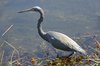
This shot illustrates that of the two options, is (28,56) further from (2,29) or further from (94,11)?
(94,11)

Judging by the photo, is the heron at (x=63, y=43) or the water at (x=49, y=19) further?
the water at (x=49, y=19)

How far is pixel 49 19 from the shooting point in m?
9.76

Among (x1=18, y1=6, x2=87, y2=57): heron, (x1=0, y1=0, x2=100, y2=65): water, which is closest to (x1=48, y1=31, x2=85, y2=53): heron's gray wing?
(x1=18, y1=6, x2=87, y2=57): heron

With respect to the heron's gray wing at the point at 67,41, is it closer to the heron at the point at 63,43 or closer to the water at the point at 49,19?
the heron at the point at 63,43

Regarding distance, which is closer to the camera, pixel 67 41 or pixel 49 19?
pixel 67 41

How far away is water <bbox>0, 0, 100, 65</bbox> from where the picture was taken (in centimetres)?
896

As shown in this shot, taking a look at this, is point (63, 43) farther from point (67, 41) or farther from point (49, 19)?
point (49, 19)

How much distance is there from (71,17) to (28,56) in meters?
2.44

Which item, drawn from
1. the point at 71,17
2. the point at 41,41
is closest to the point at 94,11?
the point at 71,17

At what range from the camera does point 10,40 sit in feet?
29.3

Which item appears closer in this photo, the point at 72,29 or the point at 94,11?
the point at 72,29

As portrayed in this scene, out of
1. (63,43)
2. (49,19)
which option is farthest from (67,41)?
(49,19)

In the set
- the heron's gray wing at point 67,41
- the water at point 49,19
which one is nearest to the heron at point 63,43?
the heron's gray wing at point 67,41

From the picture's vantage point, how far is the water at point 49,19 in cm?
896
